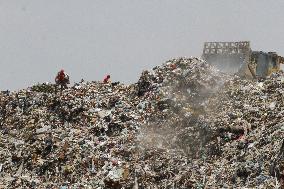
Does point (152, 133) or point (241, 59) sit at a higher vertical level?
point (241, 59)

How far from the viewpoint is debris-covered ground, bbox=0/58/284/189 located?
13.7 meters

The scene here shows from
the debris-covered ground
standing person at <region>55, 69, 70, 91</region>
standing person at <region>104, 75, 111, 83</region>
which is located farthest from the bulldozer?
standing person at <region>55, 69, 70, 91</region>

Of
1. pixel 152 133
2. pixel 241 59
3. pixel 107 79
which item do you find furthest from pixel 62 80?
pixel 241 59

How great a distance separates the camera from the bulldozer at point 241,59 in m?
21.8

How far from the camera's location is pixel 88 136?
1650 cm

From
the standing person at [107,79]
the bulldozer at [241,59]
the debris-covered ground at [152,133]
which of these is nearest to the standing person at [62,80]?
the debris-covered ground at [152,133]

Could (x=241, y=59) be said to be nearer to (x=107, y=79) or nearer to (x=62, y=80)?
(x=107, y=79)

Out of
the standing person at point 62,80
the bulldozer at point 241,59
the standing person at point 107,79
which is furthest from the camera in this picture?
the bulldozer at point 241,59

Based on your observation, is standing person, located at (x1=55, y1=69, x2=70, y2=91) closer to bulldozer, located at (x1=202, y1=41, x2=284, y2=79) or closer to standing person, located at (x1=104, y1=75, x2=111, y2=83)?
standing person, located at (x1=104, y1=75, x2=111, y2=83)

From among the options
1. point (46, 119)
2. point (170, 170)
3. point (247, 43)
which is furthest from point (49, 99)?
point (247, 43)

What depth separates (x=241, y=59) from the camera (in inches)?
862

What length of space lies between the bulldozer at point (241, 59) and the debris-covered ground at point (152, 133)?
3218 mm

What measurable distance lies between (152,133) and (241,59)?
24.0ft

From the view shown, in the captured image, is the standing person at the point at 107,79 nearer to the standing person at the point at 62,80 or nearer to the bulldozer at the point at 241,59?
the standing person at the point at 62,80
